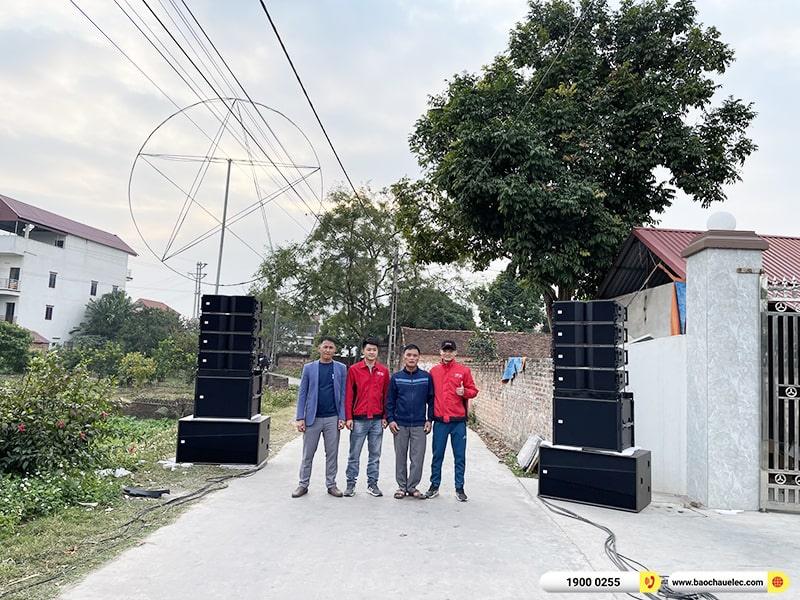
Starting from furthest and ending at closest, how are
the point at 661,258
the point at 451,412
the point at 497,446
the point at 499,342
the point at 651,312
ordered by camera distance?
the point at 499,342, the point at 497,446, the point at 651,312, the point at 661,258, the point at 451,412

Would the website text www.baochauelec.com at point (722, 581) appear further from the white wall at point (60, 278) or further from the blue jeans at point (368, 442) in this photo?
the white wall at point (60, 278)

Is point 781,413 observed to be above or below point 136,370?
above

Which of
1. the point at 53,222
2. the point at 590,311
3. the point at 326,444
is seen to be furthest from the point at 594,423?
the point at 53,222

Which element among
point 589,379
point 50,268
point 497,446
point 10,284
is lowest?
point 497,446

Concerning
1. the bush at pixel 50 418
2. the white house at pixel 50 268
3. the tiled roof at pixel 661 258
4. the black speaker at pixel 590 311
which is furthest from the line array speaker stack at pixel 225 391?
the white house at pixel 50 268

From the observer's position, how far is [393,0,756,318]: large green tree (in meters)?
13.0

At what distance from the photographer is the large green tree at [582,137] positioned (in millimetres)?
12969

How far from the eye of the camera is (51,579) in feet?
11.5

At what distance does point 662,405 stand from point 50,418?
675cm

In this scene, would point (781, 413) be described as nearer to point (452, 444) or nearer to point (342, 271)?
point (452, 444)

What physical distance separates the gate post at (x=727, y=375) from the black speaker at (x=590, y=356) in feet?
2.95

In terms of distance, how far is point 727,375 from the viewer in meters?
6.05

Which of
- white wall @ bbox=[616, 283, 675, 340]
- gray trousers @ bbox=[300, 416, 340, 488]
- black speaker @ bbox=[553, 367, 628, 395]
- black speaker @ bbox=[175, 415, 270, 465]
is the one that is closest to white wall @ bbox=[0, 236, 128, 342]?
black speaker @ bbox=[175, 415, 270, 465]

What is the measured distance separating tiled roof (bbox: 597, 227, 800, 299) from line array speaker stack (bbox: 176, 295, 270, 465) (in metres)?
6.37
